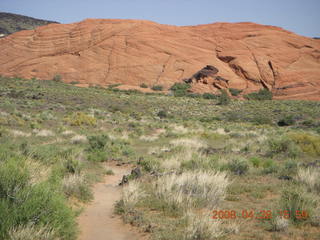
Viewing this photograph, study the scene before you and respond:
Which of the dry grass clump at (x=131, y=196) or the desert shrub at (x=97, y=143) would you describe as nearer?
the dry grass clump at (x=131, y=196)

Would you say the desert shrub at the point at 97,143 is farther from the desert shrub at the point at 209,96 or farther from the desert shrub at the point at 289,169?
the desert shrub at the point at 209,96

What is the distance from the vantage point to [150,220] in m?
4.59

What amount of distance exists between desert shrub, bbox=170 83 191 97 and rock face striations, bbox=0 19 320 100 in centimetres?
143

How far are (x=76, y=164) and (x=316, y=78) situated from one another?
5363 cm

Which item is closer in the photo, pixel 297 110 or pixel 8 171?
pixel 8 171

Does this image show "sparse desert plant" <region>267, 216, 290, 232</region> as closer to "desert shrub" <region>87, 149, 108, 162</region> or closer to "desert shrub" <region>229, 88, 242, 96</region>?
"desert shrub" <region>87, 149, 108, 162</region>

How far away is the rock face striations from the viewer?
52156 mm

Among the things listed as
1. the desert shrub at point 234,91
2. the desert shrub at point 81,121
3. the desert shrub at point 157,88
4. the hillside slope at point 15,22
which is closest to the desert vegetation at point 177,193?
the desert shrub at point 81,121

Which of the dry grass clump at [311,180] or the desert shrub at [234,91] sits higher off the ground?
the desert shrub at [234,91]

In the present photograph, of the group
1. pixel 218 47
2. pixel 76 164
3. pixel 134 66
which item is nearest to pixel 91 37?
pixel 134 66

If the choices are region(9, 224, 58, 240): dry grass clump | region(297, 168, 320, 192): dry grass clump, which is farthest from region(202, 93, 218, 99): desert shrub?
region(9, 224, 58, 240): dry grass clump

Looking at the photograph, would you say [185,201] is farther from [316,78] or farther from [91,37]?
[91,37]
